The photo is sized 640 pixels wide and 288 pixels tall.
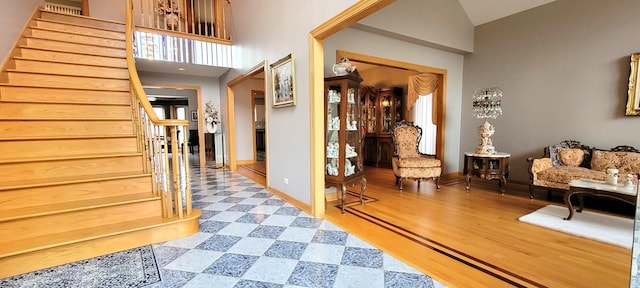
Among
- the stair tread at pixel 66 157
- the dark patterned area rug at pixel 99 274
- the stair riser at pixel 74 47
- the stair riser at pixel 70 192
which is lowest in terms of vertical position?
the dark patterned area rug at pixel 99 274

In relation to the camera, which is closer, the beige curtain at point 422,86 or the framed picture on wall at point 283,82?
the framed picture on wall at point 283,82

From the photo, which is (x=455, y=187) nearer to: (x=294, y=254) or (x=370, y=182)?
(x=370, y=182)

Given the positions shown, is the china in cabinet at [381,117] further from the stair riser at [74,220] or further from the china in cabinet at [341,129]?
the stair riser at [74,220]

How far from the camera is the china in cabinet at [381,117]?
661 cm

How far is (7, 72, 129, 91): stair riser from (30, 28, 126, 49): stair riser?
1.00m

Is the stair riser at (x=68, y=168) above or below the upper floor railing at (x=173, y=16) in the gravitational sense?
below

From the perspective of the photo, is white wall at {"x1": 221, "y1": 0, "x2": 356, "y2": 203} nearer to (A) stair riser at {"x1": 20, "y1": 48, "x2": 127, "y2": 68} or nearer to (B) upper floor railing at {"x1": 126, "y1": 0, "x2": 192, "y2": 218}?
(B) upper floor railing at {"x1": 126, "y1": 0, "x2": 192, "y2": 218}

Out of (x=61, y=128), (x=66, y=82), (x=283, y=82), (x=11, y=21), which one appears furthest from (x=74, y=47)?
(x=283, y=82)

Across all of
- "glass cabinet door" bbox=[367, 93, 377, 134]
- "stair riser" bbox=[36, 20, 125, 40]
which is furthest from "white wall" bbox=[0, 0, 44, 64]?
"glass cabinet door" bbox=[367, 93, 377, 134]

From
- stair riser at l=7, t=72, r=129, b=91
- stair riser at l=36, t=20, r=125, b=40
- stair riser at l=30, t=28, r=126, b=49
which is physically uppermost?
stair riser at l=36, t=20, r=125, b=40

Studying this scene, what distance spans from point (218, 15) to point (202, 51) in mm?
1018

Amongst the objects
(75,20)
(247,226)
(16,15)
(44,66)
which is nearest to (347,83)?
(247,226)

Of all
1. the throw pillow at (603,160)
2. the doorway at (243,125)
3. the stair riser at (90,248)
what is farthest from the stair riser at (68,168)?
the throw pillow at (603,160)

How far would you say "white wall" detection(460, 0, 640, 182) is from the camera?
3.78 meters
